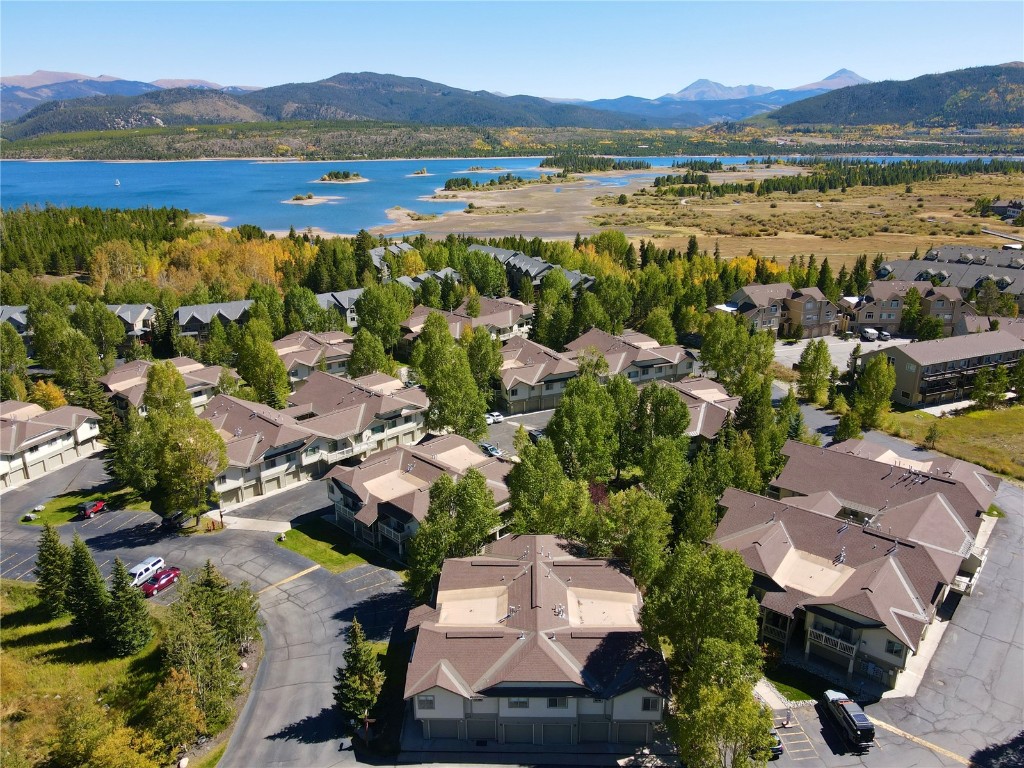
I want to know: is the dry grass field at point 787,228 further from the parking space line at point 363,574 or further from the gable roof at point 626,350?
the parking space line at point 363,574

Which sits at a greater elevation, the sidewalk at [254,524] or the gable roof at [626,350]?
the gable roof at [626,350]

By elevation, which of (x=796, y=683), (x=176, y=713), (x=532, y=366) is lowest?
(x=796, y=683)

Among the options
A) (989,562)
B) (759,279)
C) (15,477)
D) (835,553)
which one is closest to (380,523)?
(835,553)

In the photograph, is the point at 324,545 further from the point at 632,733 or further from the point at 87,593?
the point at 632,733

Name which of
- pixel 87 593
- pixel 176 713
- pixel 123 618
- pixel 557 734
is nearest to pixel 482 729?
pixel 557 734

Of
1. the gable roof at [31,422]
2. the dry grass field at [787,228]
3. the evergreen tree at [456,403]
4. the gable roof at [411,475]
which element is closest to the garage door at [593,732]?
the gable roof at [411,475]

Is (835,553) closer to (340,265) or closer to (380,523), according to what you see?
(380,523)
